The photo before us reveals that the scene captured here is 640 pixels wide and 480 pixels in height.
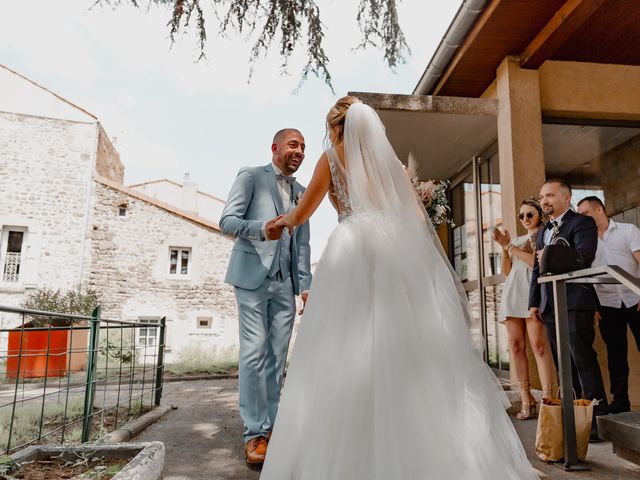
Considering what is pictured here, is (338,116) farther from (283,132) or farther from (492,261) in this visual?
(492,261)

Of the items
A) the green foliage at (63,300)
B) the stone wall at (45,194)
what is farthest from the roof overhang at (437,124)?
the stone wall at (45,194)

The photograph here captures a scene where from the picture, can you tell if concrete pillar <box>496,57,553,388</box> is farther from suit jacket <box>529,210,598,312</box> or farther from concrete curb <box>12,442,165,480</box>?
concrete curb <box>12,442,165,480</box>

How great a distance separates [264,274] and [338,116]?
3.81ft

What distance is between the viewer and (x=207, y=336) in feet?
60.9

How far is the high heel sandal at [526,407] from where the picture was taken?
14.3 ft

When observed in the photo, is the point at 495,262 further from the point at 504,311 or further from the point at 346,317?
the point at 346,317

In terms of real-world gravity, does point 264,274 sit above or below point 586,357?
above

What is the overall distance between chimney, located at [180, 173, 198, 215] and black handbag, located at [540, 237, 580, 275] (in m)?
27.6

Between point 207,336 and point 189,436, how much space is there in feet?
49.4

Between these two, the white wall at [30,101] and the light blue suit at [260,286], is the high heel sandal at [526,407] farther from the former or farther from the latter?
the white wall at [30,101]

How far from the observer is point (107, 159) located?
21344 millimetres

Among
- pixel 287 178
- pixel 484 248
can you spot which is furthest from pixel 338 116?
pixel 484 248

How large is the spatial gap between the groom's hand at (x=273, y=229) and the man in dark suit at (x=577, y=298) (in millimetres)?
1968

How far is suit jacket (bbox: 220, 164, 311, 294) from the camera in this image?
3.31 m
